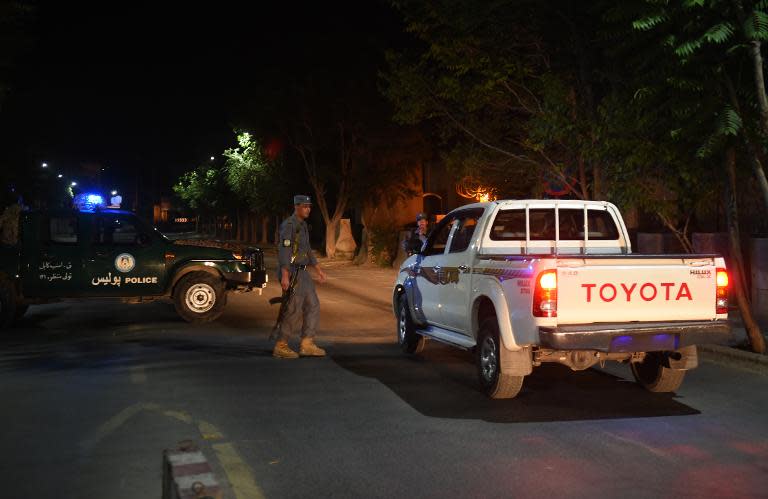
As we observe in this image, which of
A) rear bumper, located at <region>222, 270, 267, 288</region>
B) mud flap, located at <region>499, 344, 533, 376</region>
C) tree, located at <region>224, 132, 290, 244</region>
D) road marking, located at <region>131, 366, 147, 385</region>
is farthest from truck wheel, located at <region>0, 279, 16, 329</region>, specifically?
tree, located at <region>224, 132, 290, 244</region>

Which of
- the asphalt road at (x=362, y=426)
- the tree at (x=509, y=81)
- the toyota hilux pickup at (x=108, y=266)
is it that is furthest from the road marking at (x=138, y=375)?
the tree at (x=509, y=81)

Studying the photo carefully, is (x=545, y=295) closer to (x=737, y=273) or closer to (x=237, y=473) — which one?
(x=237, y=473)

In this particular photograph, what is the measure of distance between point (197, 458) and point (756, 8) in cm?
831

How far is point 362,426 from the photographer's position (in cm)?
712

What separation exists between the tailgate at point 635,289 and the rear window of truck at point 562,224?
1962 mm

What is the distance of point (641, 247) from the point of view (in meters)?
17.5

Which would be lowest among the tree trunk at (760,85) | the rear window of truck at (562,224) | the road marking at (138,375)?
the road marking at (138,375)

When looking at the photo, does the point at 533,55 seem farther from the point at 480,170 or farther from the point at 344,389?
the point at 344,389

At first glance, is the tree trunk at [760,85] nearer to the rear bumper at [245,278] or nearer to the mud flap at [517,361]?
the mud flap at [517,361]

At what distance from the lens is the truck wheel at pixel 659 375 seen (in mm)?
8445

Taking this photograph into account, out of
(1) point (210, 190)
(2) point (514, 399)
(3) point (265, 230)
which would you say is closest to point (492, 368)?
(2) point (514, 399)

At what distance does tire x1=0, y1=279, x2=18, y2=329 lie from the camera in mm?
13914

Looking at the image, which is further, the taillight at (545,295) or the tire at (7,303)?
the tire at (7,303)

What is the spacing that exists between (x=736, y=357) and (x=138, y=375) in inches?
273
